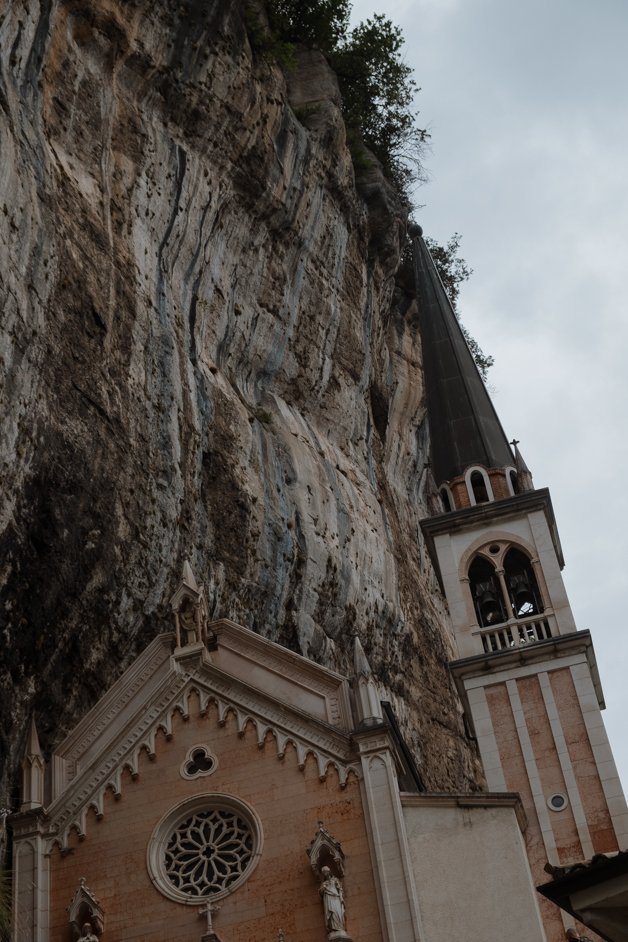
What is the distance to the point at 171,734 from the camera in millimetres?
15898

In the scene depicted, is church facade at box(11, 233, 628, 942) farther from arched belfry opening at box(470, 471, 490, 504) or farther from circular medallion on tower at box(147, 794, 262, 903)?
arched belfry opening at box(470, 471, 490, 504)

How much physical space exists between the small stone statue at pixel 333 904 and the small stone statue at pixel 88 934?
8.08 ft

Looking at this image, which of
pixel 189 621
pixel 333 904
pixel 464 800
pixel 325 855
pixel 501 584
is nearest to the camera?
pixel 333 904

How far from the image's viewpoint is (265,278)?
78.2 feet

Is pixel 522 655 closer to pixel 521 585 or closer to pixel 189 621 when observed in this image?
pixel 521 585

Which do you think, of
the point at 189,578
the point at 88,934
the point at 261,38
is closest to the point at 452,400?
the point at 261,38

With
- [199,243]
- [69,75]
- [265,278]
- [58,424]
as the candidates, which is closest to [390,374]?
[265,278]

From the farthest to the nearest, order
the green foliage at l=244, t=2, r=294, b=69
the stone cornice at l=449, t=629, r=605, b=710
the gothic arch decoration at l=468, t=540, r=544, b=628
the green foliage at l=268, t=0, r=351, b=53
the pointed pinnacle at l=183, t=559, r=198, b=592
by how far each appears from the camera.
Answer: the green foliage at l=268, t=0, r=351, b=53 → the green foliage at l=244, t=2, r=294, b=69 → the gothic arch decoration at l=468, t=540, r=544, b=628 → the stone cornice at l=449, t=629, r=605, b=710 → the pointed pinnacle at l=183, t=559, r=198, b=592

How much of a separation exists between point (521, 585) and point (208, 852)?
886cm

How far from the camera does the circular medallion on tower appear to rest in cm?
1470

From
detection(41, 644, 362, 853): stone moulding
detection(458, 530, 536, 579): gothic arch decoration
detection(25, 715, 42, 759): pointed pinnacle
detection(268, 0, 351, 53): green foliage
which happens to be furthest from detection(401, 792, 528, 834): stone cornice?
detection(268, 0, 351, 53): green foliage

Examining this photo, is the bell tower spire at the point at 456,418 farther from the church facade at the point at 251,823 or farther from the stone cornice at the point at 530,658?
the church facade at the point at 251,823

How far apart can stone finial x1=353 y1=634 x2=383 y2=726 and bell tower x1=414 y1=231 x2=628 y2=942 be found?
443 cm

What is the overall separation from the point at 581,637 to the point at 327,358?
8.06m
